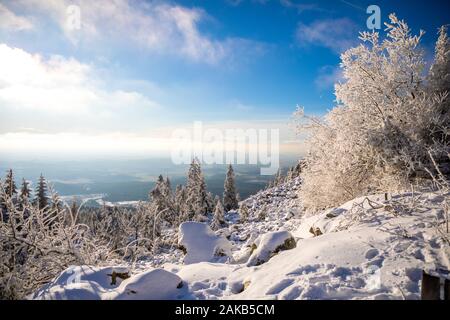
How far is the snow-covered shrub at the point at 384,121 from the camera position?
328 inches

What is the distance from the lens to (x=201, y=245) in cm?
1022

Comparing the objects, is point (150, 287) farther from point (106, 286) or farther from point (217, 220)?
point (217, 220)

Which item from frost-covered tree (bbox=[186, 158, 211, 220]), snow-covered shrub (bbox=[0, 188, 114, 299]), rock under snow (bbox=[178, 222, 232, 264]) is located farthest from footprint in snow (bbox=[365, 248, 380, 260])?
frost-covered tree (bbox=[186, 158, 211, 220])

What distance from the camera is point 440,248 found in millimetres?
4254

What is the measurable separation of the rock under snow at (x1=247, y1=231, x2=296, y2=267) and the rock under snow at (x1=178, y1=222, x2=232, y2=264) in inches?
158

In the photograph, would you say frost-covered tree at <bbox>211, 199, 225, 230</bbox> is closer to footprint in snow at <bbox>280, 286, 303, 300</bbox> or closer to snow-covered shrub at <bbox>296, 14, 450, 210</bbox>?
snow-covered shrub at <bbox>296, 14, 450, 210</bbox>

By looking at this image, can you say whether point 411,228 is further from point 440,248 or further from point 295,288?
point 295,288

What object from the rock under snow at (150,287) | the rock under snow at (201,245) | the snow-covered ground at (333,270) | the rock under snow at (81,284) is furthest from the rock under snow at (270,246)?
the rock under snow at (201,245)

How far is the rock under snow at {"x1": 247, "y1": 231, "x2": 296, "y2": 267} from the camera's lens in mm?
6090

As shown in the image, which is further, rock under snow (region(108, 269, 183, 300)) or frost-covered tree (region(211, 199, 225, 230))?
frost-covered tree (region(211, 199, 225, 230))

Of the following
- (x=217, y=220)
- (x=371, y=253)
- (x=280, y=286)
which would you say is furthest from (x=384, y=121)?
(x=217, y=220)

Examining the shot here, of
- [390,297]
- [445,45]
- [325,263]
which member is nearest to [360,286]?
[390,297]

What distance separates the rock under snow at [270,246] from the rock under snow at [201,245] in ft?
13.2

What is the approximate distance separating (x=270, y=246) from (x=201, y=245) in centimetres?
461
